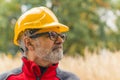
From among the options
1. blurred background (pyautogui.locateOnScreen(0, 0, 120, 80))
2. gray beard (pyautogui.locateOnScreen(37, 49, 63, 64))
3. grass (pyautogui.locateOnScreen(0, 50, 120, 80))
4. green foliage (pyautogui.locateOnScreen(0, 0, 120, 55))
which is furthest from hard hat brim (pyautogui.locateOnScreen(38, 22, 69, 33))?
green foliage (pyautogui.locateOnScreen(0, 0, 120, 55))

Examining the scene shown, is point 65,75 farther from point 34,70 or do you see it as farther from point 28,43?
point 28,43

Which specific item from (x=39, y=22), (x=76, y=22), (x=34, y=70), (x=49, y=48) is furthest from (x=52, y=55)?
(x=76, y=22)

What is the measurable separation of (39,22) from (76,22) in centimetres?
1162

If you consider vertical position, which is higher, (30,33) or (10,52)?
(30,33)

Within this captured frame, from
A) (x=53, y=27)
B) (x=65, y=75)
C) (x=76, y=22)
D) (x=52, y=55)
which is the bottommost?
(x=76, y=22)

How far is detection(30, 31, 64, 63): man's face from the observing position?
14.9 feet

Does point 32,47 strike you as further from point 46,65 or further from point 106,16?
point 106,16

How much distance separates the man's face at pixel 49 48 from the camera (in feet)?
14.9

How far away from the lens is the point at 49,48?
4555 millimetres

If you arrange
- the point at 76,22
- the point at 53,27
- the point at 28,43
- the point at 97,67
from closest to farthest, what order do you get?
the point at 53,27 < the point at 28,43 < the point at 97,67 < the point at 76,22

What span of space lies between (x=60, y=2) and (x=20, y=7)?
1.21m

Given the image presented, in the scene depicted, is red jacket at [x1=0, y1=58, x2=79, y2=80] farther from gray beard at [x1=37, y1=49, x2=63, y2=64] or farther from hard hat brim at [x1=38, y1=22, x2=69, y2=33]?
hard hat brim at [x1=38, y1=22, x2=69, y2=33]

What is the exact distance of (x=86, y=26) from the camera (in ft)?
53.6

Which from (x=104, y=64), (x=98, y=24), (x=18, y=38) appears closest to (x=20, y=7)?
(x=98, y=24)
